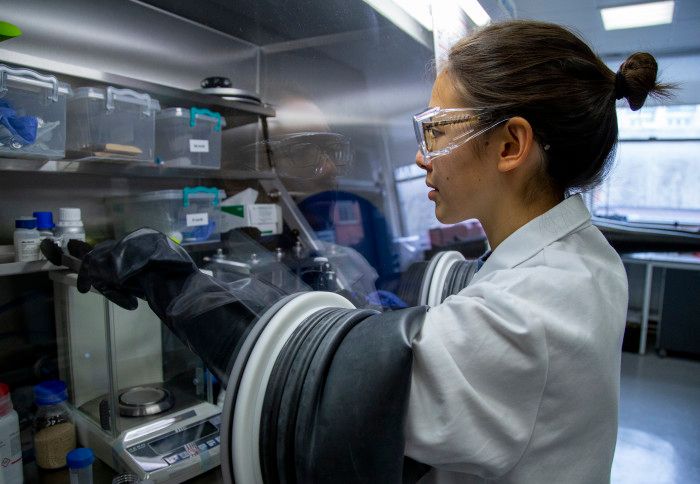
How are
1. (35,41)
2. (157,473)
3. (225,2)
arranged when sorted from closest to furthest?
(157,473)
(35,41)
(225,2)

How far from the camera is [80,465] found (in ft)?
3.16

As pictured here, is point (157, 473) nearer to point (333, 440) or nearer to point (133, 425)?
point (133, 425)

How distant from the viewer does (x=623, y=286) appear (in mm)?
648

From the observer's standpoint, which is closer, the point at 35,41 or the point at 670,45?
the point at 35,41

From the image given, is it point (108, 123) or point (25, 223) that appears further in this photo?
point (108, 123)

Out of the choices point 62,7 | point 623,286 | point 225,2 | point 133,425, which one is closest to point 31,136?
point 62,7

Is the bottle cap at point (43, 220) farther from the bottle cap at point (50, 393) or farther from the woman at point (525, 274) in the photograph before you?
the woman at point (525, 274)

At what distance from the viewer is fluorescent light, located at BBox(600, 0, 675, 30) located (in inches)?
97.4

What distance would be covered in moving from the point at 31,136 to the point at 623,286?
1.14 meters

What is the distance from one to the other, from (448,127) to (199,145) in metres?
0.94

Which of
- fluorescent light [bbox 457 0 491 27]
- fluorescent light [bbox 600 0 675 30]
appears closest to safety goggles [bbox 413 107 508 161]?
fluorescent light [bbox 457 0 491 27]

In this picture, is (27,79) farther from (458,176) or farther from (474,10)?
(474,10)

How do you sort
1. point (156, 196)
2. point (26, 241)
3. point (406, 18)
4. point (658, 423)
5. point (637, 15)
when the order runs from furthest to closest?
point (658, 423) → point (637, 15) → point (406, 18) → point (156, 196) → point (26, 241)

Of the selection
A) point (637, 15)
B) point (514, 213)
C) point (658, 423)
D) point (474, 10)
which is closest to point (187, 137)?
point (514, 213)
